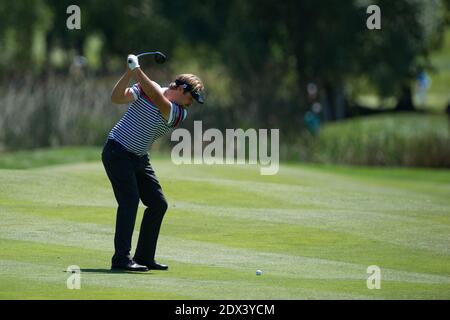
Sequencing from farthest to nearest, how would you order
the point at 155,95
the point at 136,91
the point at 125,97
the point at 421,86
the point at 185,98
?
1. the point at 421,86
2. the point at 185,98
3. the point at 136,91
4. the point at 125,97
5. the point at 155,95

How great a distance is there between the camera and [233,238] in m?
12.9

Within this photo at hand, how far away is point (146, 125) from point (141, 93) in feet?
1.03

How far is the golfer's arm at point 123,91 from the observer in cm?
1021

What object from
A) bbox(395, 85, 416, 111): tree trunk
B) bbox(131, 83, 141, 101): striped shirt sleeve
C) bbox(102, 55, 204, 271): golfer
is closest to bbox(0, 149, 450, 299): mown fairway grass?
bbox(102, 55, 204, 271): golfer

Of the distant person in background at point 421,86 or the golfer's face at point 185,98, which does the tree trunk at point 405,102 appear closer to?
the distant person in background at point 421,86

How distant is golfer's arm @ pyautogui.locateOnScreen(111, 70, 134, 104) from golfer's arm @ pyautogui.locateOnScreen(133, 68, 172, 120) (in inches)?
5.1

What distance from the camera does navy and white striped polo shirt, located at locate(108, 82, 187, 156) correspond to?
1055 cm

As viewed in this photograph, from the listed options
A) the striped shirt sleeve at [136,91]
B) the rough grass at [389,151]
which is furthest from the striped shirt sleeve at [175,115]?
the rough grass at [389,151]

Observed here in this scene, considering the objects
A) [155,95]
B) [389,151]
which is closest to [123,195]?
[155,95]

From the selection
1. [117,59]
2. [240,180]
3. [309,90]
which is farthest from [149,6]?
[240,180]

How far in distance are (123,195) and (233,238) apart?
8.40ft

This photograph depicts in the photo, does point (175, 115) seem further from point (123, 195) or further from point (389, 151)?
point (389, 151)

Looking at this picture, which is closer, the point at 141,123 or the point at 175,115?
the point at 175,115

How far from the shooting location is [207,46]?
50.9m
